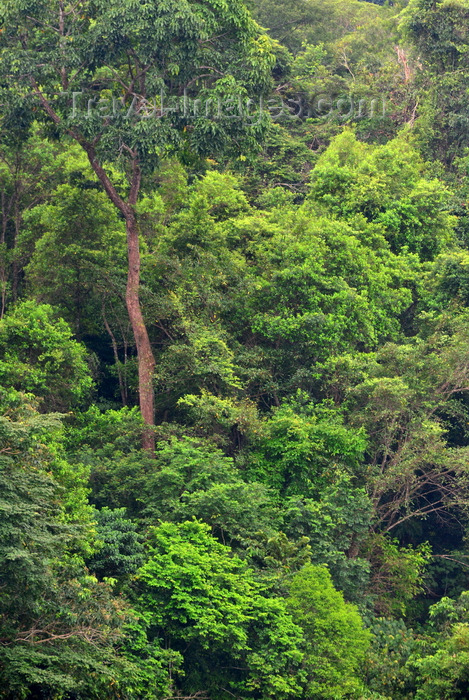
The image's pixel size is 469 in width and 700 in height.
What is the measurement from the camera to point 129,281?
72.6 feet

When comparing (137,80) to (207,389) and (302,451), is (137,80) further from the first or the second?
(302,451)

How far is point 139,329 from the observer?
71.9 ft

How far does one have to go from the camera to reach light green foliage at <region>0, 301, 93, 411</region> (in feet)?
64.4

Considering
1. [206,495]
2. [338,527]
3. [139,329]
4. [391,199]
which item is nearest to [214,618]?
[206,495]

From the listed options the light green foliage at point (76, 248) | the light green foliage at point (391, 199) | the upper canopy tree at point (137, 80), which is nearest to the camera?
the upper canopy tree at point (137, 80)

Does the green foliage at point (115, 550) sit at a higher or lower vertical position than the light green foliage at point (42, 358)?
lower

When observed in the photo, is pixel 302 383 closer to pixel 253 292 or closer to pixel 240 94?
pixel 253 292

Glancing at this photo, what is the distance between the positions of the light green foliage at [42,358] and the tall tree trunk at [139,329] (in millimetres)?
1448

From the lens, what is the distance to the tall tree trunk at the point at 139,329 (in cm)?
2167

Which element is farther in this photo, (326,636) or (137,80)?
(137,80)

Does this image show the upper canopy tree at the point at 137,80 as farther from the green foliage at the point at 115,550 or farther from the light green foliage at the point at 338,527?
the light green foliage at the point at 338,527

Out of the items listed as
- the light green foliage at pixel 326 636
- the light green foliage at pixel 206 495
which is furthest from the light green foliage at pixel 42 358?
the light green foliage at pixel 326 636

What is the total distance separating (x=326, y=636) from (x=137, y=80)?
41.8 ft

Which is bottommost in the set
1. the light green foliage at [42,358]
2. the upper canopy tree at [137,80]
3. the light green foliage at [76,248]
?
the light green foliage at [42,358]
